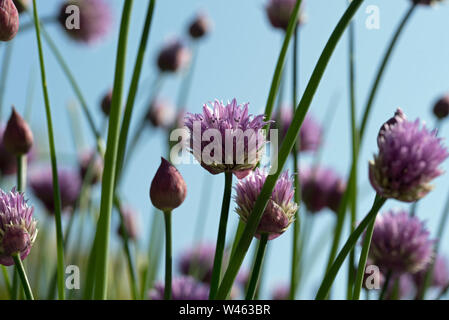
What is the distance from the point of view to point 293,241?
78 centimetres

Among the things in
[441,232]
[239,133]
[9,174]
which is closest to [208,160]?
[239,133]

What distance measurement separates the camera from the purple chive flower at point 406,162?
45cm

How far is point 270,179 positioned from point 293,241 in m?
0.33

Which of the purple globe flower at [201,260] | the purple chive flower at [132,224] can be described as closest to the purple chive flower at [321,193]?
the purple globe flower at [201,260]

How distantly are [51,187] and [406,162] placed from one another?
3.38ft

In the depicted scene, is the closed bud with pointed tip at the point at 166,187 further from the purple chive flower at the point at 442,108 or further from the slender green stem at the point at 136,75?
the purple chive flower at the point at 442,108

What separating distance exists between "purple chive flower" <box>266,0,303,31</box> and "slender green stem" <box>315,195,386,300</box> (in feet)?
2.30

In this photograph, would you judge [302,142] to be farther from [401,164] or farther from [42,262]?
[401,164]

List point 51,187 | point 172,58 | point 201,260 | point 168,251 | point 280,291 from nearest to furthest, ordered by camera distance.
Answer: point 168,251 < point 51,187 < point 172,58 < point 201,260 < point 280,291

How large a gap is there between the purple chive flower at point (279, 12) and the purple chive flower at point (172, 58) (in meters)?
0.39

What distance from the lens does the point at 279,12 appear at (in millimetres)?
1135

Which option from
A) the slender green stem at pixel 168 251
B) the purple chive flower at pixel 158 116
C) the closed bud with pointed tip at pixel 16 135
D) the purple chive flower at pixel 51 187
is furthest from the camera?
the purple chive flower at pixel 158 116

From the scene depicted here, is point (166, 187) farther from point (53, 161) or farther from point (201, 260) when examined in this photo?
point (201, 260)

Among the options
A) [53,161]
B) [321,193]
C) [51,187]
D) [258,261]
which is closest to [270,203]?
[258,261]
